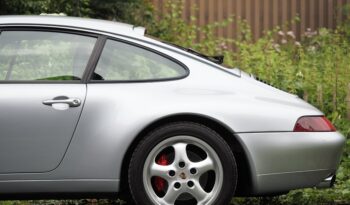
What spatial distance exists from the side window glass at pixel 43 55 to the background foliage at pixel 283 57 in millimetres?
1571

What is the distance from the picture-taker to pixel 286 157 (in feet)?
19.3

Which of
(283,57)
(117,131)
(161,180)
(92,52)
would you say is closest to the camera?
(117,131)

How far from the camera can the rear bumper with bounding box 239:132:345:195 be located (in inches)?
231

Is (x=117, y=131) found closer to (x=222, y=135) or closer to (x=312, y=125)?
(x=222, y=135)

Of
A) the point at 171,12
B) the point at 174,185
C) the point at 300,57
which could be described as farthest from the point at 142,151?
the point at 171,12

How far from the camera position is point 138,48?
608 cm

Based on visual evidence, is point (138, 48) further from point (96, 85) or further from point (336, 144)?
point (336, 144)

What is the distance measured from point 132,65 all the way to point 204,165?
0.78 m

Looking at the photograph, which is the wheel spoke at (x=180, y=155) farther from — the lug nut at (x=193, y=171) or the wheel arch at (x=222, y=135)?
the wheel arch at (x=222, y=135)

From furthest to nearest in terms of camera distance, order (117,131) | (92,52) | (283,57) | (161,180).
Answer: (283,57) < (92,52) < (161,180) < (117,131)

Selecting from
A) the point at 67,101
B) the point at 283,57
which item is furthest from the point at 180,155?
the point at 283,57

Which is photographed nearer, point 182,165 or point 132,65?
point 182,165

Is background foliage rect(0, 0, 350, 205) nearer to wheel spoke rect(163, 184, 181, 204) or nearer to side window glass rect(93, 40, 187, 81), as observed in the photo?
wheel spoke rect(163, 184, 181, 204)

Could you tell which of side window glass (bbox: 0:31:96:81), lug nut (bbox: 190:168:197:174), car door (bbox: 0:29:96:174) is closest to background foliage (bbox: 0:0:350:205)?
lug nut (bbox: 190:168:197:174)
